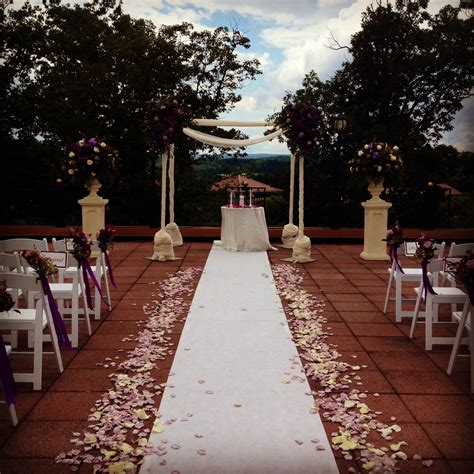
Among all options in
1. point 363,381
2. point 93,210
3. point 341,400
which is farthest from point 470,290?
point 93,210

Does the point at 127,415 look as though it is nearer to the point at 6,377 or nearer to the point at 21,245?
the point at 6,377

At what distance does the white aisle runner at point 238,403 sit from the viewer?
2.86 metres

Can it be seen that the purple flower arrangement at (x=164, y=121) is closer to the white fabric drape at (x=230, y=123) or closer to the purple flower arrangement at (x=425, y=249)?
the white fabric drape at (x=230, y=123)

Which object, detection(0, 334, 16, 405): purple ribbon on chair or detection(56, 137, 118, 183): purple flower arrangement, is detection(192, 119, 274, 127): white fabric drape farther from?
detection(0, 334, 16, 405): purple ribbon on chair

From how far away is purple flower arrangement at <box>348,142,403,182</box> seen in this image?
368 inches

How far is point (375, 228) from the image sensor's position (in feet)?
31.5

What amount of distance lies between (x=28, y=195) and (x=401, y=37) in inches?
384

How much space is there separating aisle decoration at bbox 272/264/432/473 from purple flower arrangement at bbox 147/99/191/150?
12.9 feet

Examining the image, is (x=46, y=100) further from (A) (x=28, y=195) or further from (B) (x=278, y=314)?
(B) (x=278, y=314)

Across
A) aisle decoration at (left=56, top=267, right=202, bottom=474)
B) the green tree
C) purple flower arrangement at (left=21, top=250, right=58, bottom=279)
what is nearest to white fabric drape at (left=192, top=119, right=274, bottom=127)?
the green tree

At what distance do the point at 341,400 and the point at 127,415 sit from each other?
127 cm

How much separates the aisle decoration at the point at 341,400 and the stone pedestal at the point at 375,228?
12.3ft

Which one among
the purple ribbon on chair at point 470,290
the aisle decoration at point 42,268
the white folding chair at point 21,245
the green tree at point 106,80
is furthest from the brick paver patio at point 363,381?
the green tree at point 106,80

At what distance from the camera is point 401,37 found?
595 inches
